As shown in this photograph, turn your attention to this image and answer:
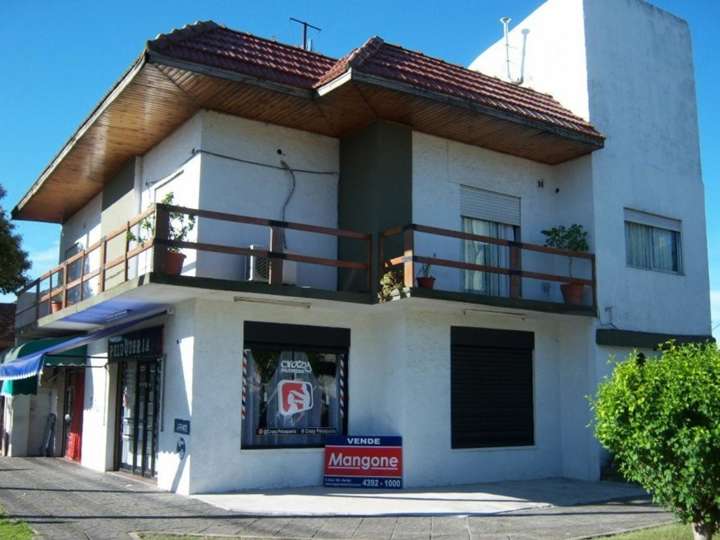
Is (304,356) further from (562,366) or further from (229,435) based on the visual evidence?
(562,366)

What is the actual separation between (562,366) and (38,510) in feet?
34.9

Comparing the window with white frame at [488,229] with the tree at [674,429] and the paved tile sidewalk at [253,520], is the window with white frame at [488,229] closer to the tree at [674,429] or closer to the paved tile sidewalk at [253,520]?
the paved tile sidewalk at [253,520]

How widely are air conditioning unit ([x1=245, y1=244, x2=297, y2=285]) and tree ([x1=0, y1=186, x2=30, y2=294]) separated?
712 cm

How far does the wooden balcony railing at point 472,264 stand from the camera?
13.7 metres

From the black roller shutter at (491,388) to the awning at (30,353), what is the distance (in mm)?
8281

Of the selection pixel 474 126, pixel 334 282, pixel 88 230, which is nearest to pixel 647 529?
pixel 334 282

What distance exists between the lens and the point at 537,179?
17.6 metres

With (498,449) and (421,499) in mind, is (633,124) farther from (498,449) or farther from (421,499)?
(421,499)

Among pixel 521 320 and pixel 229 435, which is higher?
pixel 521 320

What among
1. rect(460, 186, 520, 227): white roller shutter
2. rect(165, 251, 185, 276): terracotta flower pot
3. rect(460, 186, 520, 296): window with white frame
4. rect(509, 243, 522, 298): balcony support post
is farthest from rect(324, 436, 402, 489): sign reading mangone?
rect(460, 186, 520, 227): white roller shutter

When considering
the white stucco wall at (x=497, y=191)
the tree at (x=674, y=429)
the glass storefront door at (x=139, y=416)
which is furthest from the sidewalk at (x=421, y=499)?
the white stucco wall at (x=497, y=191)

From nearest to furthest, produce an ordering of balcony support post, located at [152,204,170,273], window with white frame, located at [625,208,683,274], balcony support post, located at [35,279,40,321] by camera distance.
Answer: balcony support post, located at [152,204,170,273], window with white frame, located at [625,208,683,274], balcony support post, located at [35,279,40,321]

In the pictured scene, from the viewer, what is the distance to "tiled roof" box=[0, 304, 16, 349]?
2709 centimetres

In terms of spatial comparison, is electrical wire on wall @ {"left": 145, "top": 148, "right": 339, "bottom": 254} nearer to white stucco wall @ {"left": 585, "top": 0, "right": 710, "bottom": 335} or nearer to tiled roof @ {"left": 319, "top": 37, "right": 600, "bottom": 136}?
→ tiled roof @ {"left": 319, "top": 37, "right": 600, "bottom": 136}
